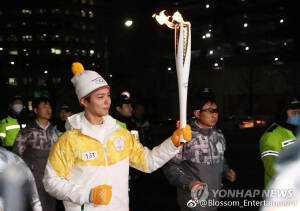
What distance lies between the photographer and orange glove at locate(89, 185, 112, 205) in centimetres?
233

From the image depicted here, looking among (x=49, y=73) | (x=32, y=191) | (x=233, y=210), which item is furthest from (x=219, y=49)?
(x=49, y=73)

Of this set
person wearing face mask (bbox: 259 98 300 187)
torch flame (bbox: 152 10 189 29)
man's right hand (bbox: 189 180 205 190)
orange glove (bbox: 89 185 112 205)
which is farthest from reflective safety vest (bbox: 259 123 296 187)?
orange glove (bbox: 89 185 112 205)

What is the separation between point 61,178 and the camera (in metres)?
2.46

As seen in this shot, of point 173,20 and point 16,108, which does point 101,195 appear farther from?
point 16,108

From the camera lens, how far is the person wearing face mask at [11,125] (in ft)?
21.0

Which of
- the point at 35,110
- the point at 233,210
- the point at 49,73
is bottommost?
the point at 233,210

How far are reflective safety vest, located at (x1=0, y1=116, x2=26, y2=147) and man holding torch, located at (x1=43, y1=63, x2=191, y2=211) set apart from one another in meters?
4.06

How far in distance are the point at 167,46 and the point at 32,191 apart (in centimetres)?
2492

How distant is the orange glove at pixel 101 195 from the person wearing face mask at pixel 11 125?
4.29 meters

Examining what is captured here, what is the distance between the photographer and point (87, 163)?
253cm

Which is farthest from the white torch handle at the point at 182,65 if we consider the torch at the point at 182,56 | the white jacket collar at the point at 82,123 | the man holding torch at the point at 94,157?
the white jacket collar at the point at 82,123

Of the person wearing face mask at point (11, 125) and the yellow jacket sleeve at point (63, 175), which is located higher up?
the person wearing face mask at point (11, 125)

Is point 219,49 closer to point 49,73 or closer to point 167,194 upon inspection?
point 167,194

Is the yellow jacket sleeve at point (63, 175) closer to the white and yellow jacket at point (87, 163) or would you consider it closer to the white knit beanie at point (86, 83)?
the white and yellow jacket at point (87, 163)
